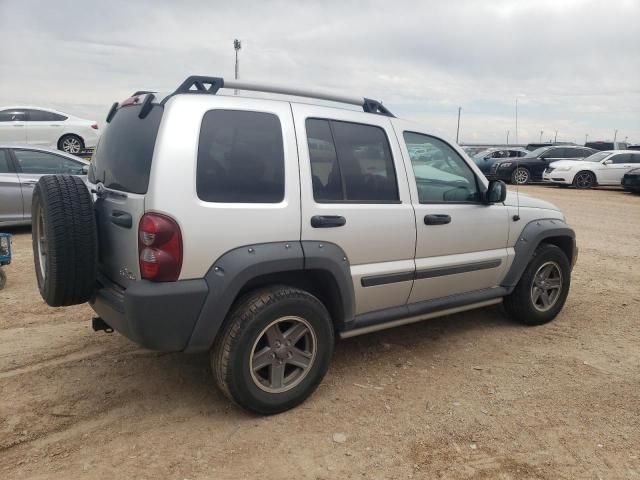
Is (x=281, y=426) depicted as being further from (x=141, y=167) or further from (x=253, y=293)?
(x=141, y=167)

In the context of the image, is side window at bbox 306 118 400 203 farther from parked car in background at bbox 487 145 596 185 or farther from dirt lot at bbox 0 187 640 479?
parked car in background at bbox 487 145 596 185

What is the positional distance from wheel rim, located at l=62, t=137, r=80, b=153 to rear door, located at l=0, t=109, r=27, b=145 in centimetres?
94

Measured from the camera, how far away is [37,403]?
3.28 meters

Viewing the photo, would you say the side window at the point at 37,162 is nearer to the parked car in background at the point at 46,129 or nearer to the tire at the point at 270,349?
the parked car in background at the point at 46,129

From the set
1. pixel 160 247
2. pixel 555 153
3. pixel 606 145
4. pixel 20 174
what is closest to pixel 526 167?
pixel 555 153

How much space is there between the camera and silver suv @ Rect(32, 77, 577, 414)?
2811mm

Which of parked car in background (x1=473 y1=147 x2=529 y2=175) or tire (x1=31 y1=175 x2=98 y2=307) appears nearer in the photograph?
tire (x1=31 y1=175 x2=98 y2=307)

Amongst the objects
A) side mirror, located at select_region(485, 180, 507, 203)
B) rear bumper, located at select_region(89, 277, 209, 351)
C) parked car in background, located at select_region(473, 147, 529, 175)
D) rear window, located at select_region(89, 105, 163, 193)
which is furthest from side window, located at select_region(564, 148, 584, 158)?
rear bumper, located at select_region(89, 277, 209, 351)

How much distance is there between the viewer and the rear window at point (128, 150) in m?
2.91

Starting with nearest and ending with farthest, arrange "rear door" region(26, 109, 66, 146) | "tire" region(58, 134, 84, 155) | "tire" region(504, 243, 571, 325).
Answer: "tire" region(504, 243, 571, 325) < "rear door" region(26, 109, 66, 146) < "tire" region(58, 134, 84, 155)

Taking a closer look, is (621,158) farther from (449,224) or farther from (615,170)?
(449,224)

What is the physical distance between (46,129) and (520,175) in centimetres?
1543

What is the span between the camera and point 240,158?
3.04 meters

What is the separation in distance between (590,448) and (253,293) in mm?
2022
